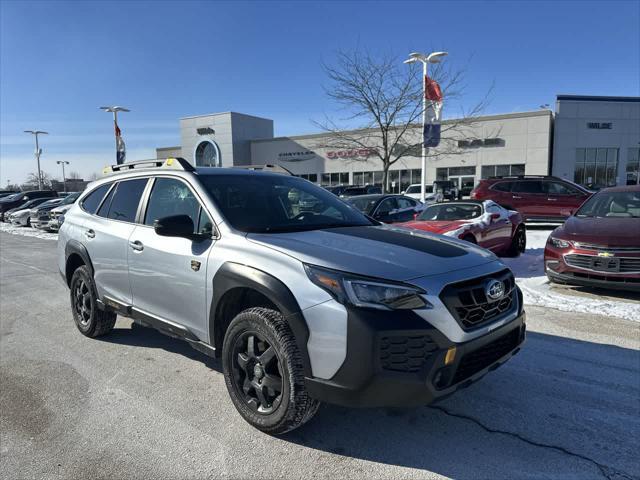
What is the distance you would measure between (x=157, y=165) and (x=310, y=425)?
2676 millimetres

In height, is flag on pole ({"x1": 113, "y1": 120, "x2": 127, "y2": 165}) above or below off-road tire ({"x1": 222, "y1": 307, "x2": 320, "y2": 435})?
above

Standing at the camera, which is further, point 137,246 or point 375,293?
point 137,246

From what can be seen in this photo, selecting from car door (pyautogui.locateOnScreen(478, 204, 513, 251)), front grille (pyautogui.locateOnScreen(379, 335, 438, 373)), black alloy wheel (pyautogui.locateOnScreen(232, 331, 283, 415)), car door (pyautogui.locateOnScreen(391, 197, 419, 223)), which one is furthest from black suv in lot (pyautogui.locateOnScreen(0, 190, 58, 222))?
front grille (pyautogui.locateOnScreen(379, 335, 438, 373))

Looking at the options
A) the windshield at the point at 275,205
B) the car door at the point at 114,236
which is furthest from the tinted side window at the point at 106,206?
the windshield at the point at 275,205

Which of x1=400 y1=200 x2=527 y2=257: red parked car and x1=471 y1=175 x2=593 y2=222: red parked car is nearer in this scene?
x1=400 y1=200 x2=527 y2=257: red parked car

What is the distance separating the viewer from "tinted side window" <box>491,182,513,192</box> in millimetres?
15383

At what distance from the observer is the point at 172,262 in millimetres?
3357

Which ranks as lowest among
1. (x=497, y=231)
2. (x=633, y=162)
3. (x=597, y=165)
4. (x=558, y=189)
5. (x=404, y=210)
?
(x=497, y=231)

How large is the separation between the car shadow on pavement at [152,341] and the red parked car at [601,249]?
5091mm

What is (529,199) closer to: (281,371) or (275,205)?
(275,205)

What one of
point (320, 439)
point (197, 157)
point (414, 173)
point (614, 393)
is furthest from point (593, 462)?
point (197, 157)

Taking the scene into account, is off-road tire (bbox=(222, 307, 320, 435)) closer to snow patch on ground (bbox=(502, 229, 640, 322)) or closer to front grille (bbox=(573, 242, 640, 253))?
snow patch on ground (bbox=(502, 229, 640, 322))

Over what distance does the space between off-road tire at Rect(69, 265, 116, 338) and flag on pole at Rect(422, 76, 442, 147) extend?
46.1 ft

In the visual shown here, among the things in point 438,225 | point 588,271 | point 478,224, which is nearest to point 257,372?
point 588,271
